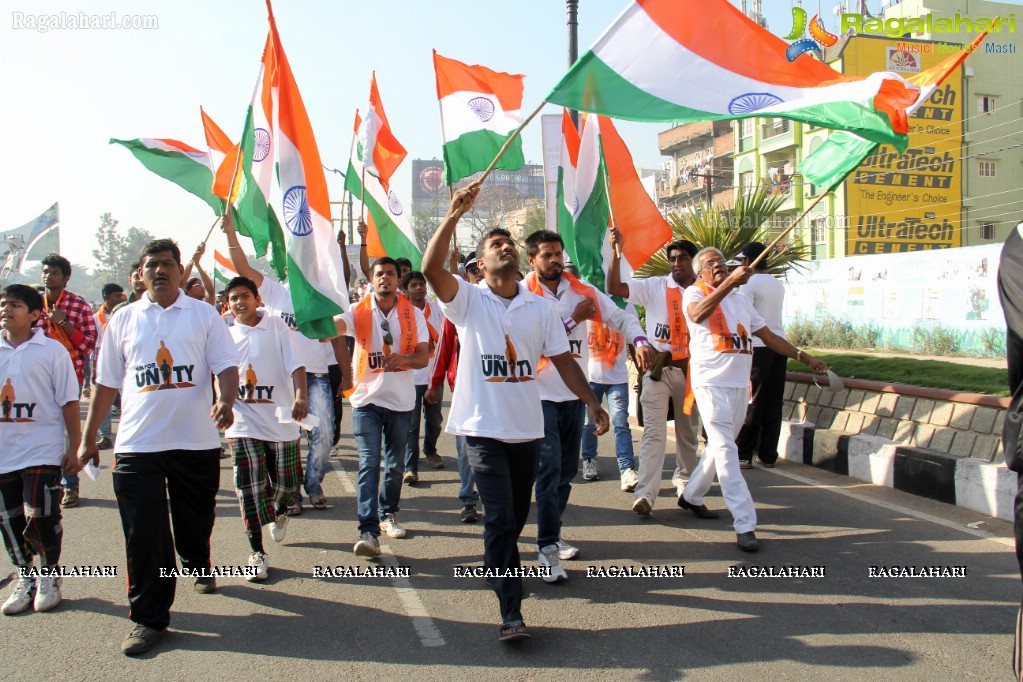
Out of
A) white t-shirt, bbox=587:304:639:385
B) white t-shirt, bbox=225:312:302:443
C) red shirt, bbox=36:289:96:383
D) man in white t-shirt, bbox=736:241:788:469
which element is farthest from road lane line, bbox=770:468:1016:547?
red shirt, bbox=36:289:96:383

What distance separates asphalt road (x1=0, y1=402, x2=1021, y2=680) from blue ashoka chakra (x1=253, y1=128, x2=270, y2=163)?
10.3 feet

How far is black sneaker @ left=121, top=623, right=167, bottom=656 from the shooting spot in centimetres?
403

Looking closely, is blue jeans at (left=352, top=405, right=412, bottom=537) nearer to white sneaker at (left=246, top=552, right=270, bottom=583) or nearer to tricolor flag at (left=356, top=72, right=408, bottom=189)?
white sneaker at (left=246, top=552, right=270, bottom=583)

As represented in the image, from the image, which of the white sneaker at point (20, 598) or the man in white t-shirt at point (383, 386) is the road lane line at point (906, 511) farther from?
the white sneaker at point (20, 598)

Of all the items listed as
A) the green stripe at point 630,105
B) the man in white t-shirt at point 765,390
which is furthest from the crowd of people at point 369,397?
the green stripe at point 630,105

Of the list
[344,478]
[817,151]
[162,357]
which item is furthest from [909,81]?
[344,478]

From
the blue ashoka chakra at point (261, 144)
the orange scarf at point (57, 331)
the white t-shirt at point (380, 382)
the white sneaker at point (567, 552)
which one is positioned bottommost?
the white sneaker at point (567, 552)

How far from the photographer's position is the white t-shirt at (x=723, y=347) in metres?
5.76

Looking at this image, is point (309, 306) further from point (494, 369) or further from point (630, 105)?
point (630, 105)

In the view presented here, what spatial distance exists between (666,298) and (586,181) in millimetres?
1268

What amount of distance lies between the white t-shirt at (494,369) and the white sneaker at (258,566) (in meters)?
1.80

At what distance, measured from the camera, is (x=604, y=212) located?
7121mm

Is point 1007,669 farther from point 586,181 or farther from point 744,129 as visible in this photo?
point 744,129

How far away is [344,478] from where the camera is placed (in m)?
8.38
